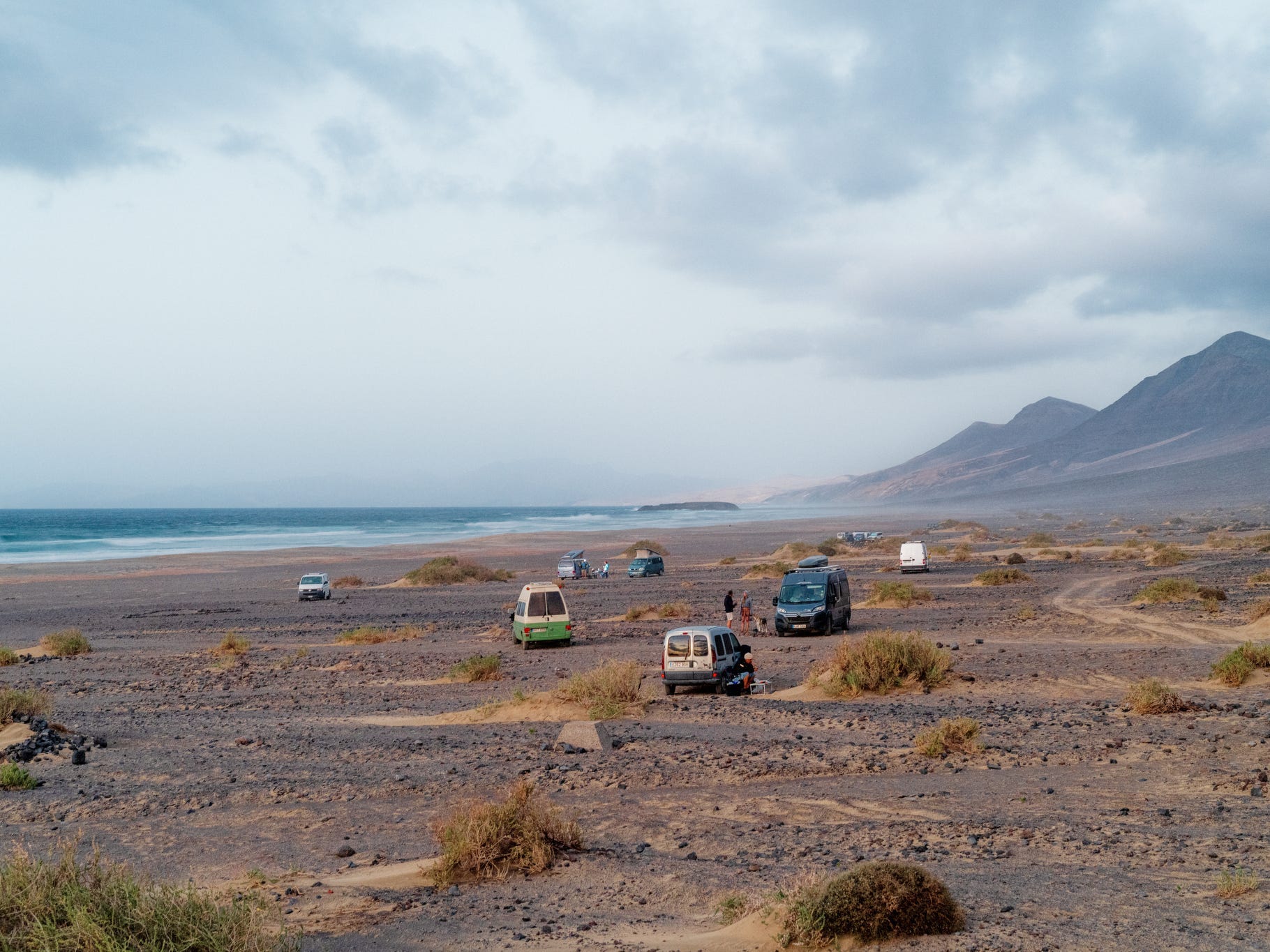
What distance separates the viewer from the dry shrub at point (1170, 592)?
32906 millimetres

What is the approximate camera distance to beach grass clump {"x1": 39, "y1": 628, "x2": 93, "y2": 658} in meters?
29.2

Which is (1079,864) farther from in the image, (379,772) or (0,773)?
(0,773)

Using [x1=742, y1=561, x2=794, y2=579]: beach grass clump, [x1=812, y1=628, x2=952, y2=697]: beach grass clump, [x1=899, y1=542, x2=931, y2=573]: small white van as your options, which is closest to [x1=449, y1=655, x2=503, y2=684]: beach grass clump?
[x1=812, y1=628, x2=952, y2=697]: beach grass clump

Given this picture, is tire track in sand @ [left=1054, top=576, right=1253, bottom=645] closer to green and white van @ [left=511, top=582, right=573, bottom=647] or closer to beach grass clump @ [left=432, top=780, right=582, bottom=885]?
green and white van @ [left=511, top=582, right=573, bottom=647]

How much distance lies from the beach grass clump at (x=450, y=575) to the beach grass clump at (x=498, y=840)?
49066mm

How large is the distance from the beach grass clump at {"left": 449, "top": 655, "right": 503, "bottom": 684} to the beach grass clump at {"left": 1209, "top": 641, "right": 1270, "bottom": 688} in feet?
48.9

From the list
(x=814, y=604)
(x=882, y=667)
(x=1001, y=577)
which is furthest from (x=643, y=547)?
(x=882, y=667)

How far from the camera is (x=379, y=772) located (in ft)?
44.3

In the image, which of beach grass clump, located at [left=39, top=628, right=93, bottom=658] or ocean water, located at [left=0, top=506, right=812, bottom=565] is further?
ocean water, located at [left=0, top=506, right=812, bottom=565]

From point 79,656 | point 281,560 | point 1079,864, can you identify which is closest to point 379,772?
point 1079,864

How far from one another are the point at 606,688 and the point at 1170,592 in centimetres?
2439

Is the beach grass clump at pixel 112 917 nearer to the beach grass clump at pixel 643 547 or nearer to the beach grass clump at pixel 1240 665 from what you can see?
the beach grass clump at pixel 1240 665

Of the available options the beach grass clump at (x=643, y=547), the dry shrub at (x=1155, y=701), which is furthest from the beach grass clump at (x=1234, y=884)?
the beach grass clump at (x=643, y=547)

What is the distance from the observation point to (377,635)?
31.8 meters
